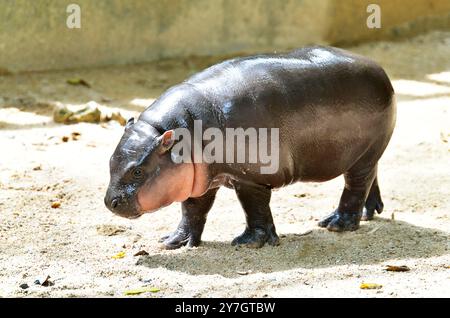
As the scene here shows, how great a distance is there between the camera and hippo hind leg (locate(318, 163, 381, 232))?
21.8ft

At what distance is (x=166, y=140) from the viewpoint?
574cm

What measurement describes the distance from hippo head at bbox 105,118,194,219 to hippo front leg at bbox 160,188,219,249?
57cm

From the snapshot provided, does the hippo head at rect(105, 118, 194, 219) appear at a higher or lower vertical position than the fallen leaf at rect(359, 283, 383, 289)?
higher

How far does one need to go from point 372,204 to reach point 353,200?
485 millimetres

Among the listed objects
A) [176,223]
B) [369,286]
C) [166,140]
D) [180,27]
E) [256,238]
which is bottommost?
[176,223]

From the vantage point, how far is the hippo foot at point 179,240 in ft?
20.9

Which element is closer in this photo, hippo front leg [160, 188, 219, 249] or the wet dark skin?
the wet dark skin

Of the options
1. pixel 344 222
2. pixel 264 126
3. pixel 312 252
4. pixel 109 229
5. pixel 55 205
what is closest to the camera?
pixel 264 126

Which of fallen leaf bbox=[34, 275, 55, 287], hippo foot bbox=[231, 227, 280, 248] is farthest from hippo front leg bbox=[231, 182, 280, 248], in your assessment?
fallen leaf bbox=[34, 275, 55, 287]

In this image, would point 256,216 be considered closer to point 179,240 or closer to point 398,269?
point 179,240

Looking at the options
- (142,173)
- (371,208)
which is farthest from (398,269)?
(142,173)

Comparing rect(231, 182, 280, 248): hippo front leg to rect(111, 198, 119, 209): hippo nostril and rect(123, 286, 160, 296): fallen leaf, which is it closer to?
rect(111, 198, 119, 209): hippo nostril

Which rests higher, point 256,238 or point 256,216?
point 256,216
